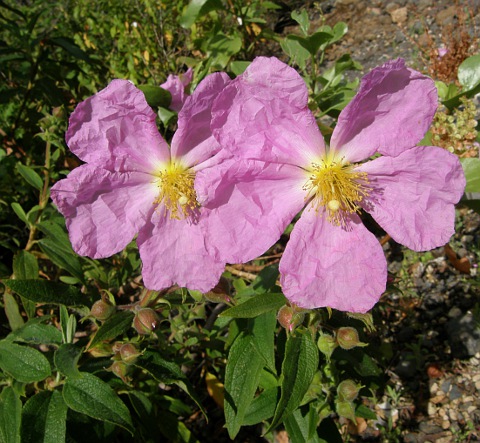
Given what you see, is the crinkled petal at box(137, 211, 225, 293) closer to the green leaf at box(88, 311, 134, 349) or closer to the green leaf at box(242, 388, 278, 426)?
the green leaf at box(88, 311, 134, 349)

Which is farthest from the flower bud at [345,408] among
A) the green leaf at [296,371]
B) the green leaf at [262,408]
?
the green leaf at [296,371]

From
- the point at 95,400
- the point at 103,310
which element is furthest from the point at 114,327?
the point at 95,400

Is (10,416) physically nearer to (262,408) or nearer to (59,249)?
(59,249)

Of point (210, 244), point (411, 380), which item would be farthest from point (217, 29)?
point (411, 380)

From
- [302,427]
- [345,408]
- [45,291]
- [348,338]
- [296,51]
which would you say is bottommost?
[302,427]

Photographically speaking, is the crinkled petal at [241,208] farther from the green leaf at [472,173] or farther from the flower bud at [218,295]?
the green leaf at [472,173]

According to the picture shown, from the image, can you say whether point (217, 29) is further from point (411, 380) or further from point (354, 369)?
point (411, 380)
